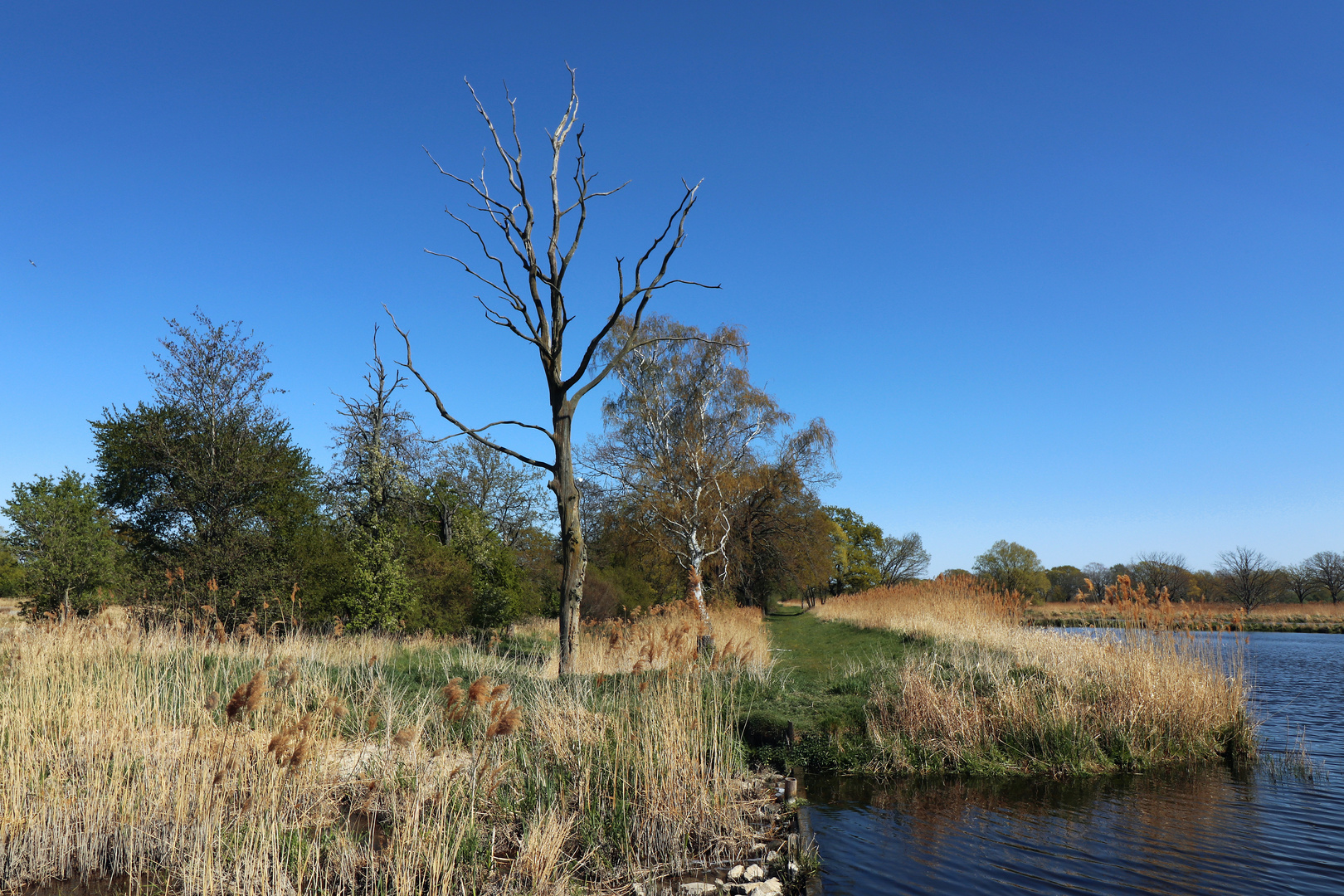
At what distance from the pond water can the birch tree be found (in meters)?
18.3

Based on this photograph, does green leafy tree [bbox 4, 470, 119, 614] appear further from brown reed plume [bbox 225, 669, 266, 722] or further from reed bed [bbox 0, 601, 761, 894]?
brown reed plume [bbox 225, 669, 266, 722]

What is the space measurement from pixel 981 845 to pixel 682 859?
2.63 m

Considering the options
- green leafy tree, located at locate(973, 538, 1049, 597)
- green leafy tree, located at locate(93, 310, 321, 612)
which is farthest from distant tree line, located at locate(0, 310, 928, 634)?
green leafy tree, located at locate(973, 538, 1049, 597)

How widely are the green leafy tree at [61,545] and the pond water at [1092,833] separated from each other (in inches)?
745

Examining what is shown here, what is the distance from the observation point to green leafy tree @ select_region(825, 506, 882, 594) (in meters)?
51.8

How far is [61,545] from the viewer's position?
60.3 ft

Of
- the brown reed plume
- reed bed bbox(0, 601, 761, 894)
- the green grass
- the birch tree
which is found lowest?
the green grass

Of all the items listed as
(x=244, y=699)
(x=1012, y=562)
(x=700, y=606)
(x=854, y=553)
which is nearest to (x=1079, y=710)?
(x=244, y=699)

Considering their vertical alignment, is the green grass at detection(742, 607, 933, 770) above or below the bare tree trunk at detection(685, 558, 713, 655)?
below

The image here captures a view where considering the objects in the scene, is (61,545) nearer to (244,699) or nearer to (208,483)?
(208,483)

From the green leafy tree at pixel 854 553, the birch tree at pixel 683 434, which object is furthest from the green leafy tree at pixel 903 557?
the birch tree at pixel 683 434

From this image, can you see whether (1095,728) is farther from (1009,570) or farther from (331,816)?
(1009,570)

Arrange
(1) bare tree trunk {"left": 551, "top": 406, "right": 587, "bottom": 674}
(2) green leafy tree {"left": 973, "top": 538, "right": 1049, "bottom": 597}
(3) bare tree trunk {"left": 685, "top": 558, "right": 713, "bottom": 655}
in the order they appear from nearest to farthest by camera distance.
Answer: (3) bare tree trunk {"left": 685, "top": 558, "right": 713, "bottom": 655} → (1) bare tree trunk {"left": 551, "top": 406, "right": 587, "bottom": 674} → (2) green leafy tree {"left": 973, "top": 538, "right": 1049, "bottom": 597}

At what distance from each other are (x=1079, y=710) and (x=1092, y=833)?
2718 mm
